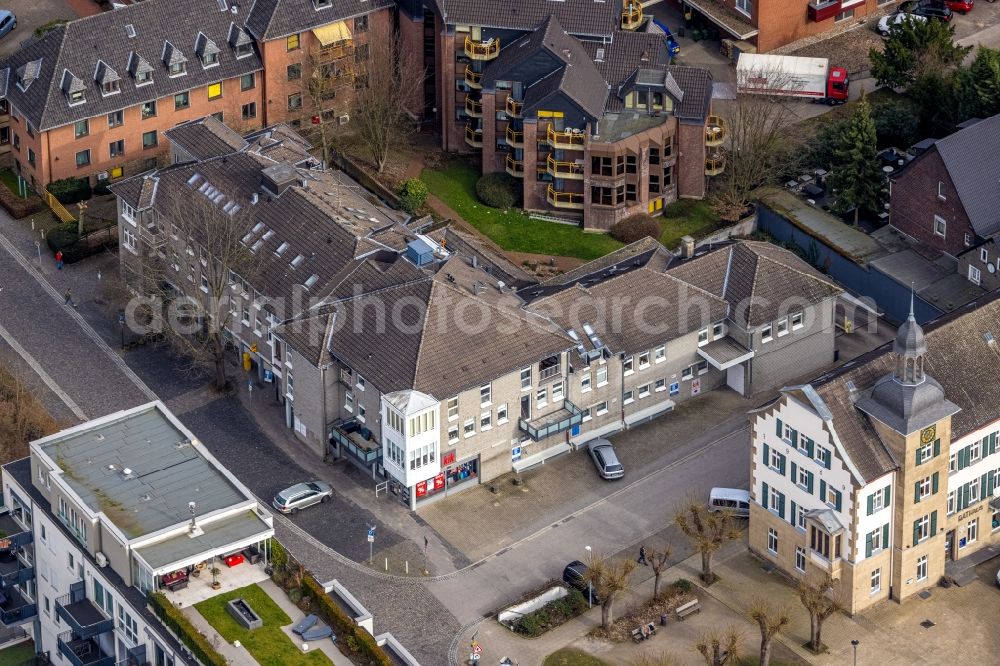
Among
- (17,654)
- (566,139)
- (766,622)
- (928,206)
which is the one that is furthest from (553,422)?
(17,654)

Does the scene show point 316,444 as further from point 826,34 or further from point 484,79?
point 826,34

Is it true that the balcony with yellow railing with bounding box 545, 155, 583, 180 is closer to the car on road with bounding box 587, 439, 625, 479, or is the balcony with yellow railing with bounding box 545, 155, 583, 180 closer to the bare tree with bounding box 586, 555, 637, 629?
the car on road with bounding box 587, 439, 625, 479

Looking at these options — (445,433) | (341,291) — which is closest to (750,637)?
(445,433)

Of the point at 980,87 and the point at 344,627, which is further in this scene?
the point at 980,87

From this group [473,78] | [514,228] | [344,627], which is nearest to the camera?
[344,627]

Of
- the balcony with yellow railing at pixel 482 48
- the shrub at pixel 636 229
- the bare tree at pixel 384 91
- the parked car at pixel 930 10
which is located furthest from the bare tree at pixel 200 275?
the parked car at pixel 930 10

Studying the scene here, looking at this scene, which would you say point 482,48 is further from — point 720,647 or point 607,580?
point 720,647

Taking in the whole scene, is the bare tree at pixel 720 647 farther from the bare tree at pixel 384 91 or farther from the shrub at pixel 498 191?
the bare tree at pixel 384 91
